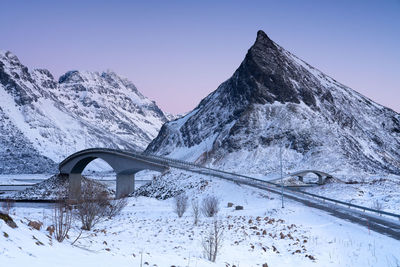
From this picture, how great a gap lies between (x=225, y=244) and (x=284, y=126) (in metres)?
113

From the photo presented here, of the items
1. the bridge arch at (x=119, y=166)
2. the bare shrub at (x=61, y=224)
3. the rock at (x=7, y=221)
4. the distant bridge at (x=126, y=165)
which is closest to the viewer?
the rock at (x=7, y=221)

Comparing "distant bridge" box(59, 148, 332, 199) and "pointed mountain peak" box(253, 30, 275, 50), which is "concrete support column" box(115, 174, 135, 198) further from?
"pointed mountain peak" box(253, 30, 275, 50)

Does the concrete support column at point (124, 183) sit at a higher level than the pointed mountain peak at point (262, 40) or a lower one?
lower

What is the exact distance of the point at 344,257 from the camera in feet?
65.7

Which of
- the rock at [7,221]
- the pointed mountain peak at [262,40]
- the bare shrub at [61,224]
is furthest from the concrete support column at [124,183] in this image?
the pointed mountain peak at [262,40]

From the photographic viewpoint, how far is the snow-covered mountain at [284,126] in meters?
118

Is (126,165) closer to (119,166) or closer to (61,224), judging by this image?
(119,166)

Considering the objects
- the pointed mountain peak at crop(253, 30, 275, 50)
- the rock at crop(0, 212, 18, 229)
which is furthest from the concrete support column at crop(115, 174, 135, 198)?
the pointed mountain peak at crop(253, 30, 275, 50)

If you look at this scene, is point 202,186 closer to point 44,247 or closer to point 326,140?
point 44,247

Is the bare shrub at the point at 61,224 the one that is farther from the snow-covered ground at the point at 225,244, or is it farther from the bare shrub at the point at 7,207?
the bare shrub at the point at 7,207

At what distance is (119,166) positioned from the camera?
8019 cm

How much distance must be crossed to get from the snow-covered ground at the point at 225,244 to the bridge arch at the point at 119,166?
1596 inches

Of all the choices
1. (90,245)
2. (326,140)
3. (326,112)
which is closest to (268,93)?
(326,112)

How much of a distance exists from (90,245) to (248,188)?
38.8 m
